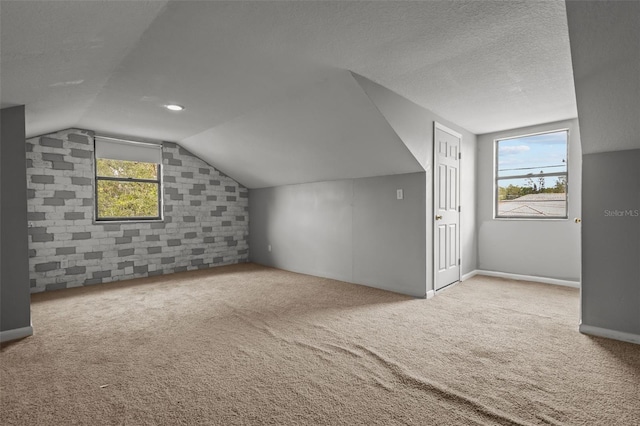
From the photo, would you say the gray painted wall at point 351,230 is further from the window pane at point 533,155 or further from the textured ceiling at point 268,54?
the window pane at point 533,155

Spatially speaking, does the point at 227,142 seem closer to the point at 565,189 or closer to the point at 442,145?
the point at 442,145

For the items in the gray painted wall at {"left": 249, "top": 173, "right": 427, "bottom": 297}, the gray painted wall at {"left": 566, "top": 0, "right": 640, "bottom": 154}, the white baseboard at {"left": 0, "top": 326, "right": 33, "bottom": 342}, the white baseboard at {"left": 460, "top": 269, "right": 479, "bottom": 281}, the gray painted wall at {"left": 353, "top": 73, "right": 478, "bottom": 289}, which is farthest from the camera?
the white baseboard at {"left": 460, "top": 269, "right": 479, "bottom": 281}

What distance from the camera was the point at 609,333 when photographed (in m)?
2.63

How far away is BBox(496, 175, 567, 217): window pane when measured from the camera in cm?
452

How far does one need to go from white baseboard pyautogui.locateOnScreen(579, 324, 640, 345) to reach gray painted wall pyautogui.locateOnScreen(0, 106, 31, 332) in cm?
494

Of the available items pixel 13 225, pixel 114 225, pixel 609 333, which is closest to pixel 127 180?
pixel 114 225

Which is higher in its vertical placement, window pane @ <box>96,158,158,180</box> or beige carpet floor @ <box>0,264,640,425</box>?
window pane @ <box>96,158,158,180</box>

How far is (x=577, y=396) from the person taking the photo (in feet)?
6.02

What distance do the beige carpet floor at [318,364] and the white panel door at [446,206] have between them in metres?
0.59

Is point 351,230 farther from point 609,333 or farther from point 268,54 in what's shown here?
point 609,333

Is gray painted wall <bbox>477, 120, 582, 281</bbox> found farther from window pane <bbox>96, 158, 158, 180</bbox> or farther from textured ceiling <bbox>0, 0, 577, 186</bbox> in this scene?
window pane <bbox>96, 158, 158, 180</bbox>

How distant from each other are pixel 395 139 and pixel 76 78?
3053 mm

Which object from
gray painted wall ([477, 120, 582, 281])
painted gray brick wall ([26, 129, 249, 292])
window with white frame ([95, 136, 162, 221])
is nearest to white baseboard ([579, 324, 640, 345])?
gray painted wall ([477, 120, 582, 281])

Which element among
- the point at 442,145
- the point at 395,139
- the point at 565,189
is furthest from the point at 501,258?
the point at 395,139
